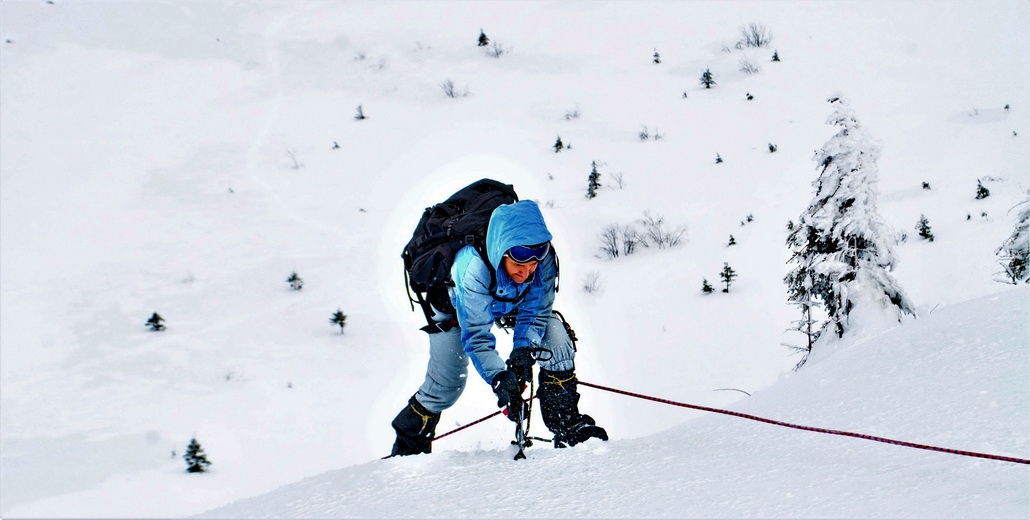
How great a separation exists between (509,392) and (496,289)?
22.9 inches

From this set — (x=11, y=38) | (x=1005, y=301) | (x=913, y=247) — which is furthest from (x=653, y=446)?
(x=11, y=38)

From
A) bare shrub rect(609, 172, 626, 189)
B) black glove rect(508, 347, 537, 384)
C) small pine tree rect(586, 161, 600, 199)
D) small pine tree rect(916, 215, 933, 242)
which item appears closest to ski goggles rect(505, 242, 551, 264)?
black glove rect(508, 347, 537, 384)

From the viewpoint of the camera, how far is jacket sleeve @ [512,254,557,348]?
163 inches

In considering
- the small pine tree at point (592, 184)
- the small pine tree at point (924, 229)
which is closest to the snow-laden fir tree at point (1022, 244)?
the small pine tree at point (924, 229)

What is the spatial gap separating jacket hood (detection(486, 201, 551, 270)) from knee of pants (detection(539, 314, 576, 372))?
845 millimetres

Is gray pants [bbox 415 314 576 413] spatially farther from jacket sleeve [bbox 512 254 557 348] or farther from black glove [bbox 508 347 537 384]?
black glove [bbox 508 347 537 384]

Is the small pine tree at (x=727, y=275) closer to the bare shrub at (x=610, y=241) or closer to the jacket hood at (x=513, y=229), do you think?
the bare shrub at (x=610, y=241)

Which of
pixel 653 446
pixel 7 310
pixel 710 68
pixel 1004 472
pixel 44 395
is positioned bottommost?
pixel 1004 472

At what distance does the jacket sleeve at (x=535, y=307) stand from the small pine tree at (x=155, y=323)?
10607 mm

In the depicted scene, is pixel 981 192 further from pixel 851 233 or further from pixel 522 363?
pixel 522 363

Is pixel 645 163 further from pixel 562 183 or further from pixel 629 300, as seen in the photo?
pixel 629 300

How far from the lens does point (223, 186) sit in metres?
18.6

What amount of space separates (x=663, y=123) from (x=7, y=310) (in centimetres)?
1669

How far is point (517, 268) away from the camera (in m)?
3.79
